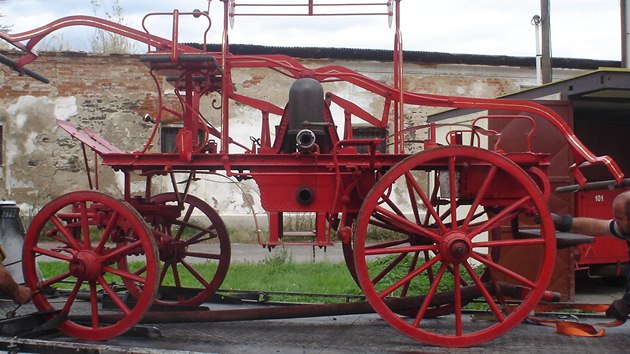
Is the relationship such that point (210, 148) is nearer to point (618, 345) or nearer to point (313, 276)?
point (618, 345)

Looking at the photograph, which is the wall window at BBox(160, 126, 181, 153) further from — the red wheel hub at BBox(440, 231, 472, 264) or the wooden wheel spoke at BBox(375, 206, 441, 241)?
the red wheel hub at BBox(440, 231, 472, 264)

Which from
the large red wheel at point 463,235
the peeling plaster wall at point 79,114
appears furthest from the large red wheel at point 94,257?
the peeling plaster wall at point 79,114

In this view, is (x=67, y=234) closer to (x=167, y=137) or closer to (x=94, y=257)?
(x=94, y=257)

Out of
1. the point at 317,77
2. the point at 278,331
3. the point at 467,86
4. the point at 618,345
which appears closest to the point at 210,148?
the point at 317,77

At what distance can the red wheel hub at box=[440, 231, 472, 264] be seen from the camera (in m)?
3.82

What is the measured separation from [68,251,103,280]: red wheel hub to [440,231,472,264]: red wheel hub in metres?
2.12

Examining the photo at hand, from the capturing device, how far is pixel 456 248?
3822 millimetres

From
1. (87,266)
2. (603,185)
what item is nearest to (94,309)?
(87,266)

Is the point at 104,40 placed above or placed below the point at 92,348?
above

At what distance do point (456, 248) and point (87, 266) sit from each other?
2.26m

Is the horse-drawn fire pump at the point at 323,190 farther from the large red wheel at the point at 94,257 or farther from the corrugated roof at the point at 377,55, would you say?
the corrugated roof at the point at 377,55

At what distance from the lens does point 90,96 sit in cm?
1420

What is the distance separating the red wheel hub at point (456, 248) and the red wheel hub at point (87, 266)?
2.12 meters

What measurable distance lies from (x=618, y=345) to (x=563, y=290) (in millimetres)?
4384
